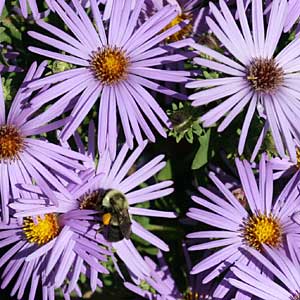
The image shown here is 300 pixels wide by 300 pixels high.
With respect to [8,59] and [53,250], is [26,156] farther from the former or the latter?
[8,59]

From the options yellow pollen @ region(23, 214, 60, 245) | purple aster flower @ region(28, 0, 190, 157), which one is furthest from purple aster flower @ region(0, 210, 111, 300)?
purple aster flower @ region(28, 0, 190, 157)

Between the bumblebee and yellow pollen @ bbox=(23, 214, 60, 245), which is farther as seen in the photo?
yellow pollen @ bbox=(23, 214, 60, 245)

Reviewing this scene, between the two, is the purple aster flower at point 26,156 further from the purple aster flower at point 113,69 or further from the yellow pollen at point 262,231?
the yellow pollen at point 262,231

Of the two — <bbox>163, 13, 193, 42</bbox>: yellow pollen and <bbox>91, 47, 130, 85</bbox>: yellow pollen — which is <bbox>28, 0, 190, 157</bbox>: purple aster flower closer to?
<bbox>91, 47, 130, 85</bbox>: yellow pollen

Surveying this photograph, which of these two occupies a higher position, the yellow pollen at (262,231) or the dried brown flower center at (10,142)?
the dried brown flower center at (10,142)

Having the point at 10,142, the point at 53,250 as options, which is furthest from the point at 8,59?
the point at 53,250

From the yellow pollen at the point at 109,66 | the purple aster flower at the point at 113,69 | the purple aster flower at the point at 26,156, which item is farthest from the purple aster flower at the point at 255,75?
the purple aster flower at the point at 26,156
